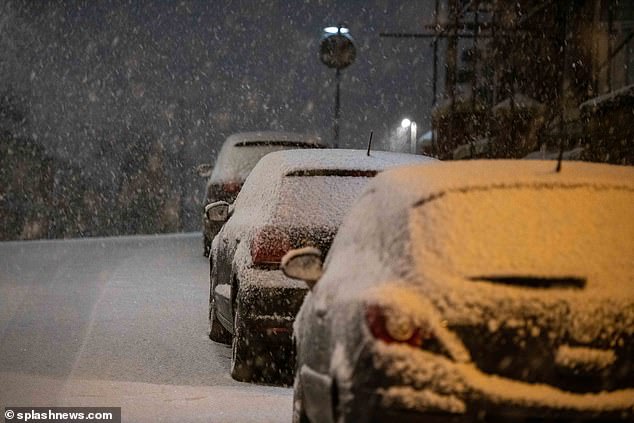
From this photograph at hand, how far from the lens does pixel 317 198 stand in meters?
8.09

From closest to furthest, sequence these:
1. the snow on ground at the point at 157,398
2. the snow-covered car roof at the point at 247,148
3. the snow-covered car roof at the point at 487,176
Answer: the snow-covered car roof at the point at 487,176 → the snow on ground at the point at 157,398 → the snow-covered car roof at the point at 247,148

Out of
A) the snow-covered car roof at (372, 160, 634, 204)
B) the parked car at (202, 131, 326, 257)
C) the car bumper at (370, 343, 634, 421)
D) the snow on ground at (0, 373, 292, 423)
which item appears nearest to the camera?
the car bumper at (370, 343, 634, 421)

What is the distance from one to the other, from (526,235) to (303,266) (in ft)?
4.53

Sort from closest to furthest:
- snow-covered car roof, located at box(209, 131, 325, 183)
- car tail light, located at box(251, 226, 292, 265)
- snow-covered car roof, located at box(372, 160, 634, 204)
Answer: snow-covered car roof, located at box(372, 160, 634, 204) < car tail light, located at box(251, 226, 292, 265) < snow-covered car roof, located at box(209, 131, 325, 183)

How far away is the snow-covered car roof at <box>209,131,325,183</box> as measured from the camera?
1667 cm

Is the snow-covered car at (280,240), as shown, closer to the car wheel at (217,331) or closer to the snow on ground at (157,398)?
the snow on ground at (157,398)

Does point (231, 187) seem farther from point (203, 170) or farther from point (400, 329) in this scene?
point (400, 329)

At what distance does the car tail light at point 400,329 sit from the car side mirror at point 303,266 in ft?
3.74

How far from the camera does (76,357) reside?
941 cm

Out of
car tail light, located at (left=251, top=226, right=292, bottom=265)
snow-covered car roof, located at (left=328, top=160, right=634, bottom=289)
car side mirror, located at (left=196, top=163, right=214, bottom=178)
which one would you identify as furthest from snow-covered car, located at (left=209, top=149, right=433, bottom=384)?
car side mirror, located at (left=196, top=163, right=214, bottom=178)

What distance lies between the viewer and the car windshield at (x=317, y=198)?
26.0ft

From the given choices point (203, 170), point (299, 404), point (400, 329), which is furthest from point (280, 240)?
point (203, 170)

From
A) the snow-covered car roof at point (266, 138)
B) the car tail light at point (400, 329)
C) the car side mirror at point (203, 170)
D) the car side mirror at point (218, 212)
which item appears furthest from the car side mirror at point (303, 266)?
the car side mirror at point (203, 170)

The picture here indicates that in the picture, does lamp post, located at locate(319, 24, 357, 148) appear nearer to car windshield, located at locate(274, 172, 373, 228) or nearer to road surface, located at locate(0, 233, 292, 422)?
road surface, located at locate(0, 233, 292, 422)
